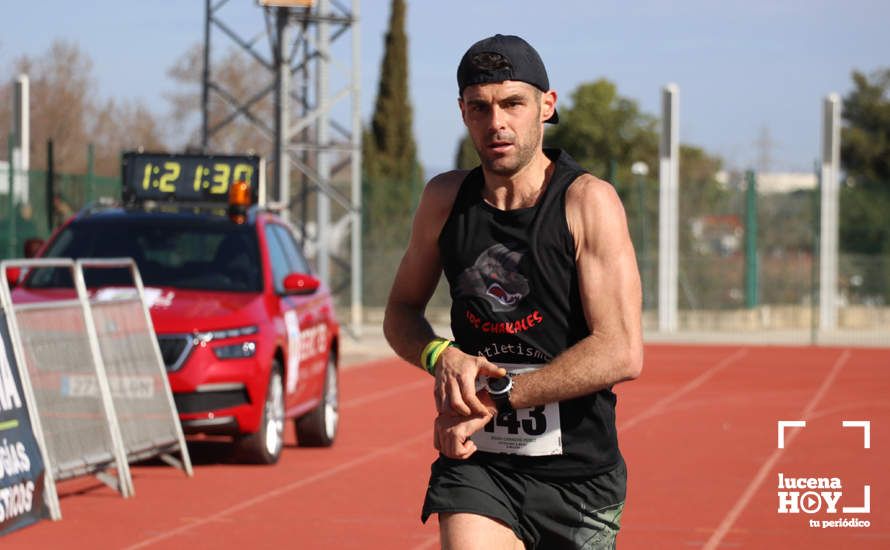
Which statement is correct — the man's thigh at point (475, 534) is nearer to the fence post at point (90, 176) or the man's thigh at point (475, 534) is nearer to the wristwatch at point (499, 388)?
the wristwatch at point (499, 388)

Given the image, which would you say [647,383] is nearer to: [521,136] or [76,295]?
[76,295]

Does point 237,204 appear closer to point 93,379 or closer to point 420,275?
point 93,379

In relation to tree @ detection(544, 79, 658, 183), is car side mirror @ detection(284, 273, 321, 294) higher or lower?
lower

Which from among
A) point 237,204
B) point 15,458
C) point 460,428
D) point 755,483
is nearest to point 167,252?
point 237,204

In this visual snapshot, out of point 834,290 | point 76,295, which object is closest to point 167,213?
point 76,295

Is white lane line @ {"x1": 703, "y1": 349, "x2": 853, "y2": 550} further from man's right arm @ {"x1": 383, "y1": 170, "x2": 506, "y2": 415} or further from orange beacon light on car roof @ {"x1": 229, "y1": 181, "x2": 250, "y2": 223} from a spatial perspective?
man's right arm @ {"x1": 383, "y1": 170, "x2": 506, "y2": 415}

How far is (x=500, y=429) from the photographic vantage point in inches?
204

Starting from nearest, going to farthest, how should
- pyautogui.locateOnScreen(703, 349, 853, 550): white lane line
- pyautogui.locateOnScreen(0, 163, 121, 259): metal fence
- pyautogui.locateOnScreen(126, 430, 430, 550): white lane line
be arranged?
1. pyautogui.locateOnScreen(126, 430, 430, 550): white lane line
2. pyautogui.locateOnScreen(703, 349, 853, 550): white lane line
3. pyautogui.locateOnScreen(0, 163, 121, 259): metal fence

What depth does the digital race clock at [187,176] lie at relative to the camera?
15227mm

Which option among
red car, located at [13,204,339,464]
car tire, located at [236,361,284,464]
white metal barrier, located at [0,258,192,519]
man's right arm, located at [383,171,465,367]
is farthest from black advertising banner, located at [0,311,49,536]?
man's right arm, located at [383,171,465,367]

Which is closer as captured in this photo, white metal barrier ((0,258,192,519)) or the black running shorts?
the black running shorts

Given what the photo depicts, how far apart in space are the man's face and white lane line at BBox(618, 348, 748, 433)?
11.3m

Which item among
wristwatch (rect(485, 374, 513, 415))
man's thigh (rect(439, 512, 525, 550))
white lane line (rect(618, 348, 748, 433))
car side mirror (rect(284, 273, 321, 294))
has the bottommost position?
white lane line (rect(618, 348, 748, 433))

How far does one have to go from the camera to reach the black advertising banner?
9883 mm
